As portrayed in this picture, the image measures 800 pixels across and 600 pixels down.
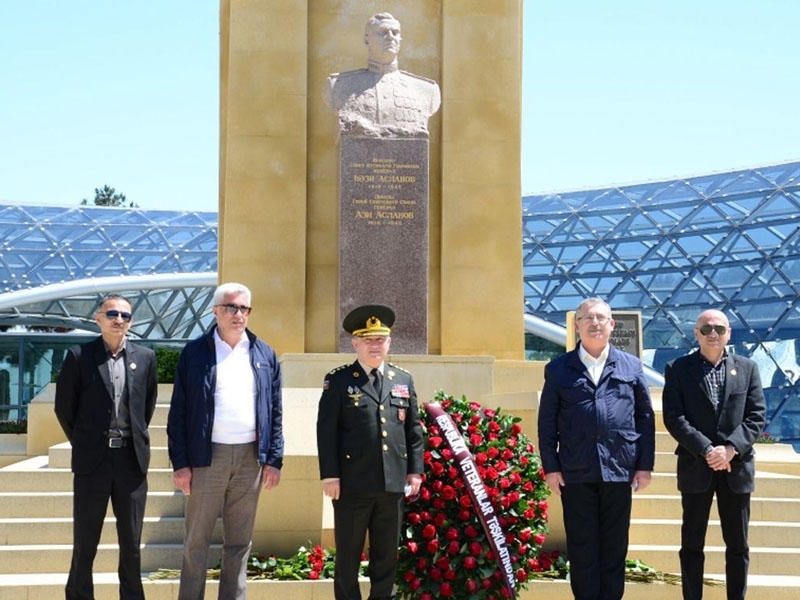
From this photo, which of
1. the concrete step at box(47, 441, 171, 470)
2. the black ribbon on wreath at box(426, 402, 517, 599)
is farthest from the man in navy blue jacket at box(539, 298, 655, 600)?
the concrete step at box(47, 441, 171, 470)

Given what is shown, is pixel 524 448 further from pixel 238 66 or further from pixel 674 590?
pixel 238 66

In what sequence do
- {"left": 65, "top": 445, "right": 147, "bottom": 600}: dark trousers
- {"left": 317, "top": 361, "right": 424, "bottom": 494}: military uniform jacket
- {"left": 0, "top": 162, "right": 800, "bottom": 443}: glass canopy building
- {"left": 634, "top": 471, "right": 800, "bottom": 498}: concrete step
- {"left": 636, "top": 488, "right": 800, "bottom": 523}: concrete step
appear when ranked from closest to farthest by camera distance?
{"left": 317, "top": 361, "right": 424, "bottom": 494}: military uniform jacket < {"left": 65, "top": 445, "right": 147, "bottom": 600}: dark trousers < {"left": 636, "top": 488, "right": 800, "bottom": 523}: concrete step < {"left": 634, "top": 471, "right": 800, "bottom": 498}: concrete step < {"left": 0, "top": 162, "right": 800, "bottom": 443}: glass canopy building

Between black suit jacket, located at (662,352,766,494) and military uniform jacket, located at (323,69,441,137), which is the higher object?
military uniform jacket, located at (323,69,441,137)

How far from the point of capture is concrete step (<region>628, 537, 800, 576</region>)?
9.09 m

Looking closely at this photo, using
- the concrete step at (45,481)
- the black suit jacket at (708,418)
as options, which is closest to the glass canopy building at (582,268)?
the concrete step at (45,481)

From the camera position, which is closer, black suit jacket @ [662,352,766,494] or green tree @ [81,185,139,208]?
black suit jacket @ [662,352,766,494]

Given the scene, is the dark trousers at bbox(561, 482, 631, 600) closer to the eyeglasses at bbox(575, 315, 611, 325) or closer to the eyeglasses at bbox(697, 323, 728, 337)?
the eyeglasses at bbox(575, 315, 611, 325)

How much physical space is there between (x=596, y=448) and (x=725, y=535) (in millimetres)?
1434

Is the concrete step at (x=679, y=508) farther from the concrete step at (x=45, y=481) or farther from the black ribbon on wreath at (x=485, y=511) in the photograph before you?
the concrete step at (x=45, y=481)

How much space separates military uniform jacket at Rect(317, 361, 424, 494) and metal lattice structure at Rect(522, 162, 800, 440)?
112ft

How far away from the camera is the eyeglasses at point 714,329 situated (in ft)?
24.7

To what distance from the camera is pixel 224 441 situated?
6.85 metres

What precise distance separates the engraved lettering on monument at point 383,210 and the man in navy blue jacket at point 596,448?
5.64 m

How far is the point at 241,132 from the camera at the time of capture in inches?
574
